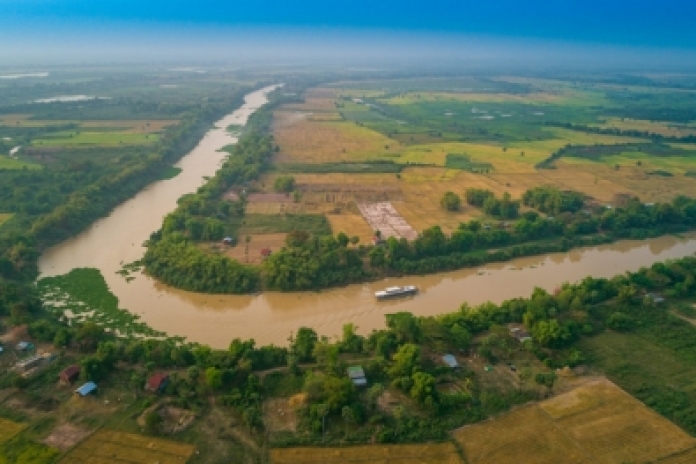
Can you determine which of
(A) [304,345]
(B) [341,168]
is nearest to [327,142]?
(B) [341,168]

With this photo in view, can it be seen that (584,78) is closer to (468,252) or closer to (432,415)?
(468,252)

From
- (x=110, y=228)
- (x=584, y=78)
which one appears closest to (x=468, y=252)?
(x=110, y=228)

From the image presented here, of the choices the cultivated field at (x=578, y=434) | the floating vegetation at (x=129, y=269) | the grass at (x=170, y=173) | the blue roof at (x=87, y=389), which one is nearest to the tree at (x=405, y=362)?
the cultivated field at (x=578, y=434)

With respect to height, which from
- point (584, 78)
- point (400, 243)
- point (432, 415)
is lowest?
point (432, 415)

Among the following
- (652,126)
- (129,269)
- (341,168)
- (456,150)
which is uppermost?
(652,126)

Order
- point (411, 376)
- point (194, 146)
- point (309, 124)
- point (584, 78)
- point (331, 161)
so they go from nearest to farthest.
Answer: point (411, 376)
point (331, 161)
point (194, 146)
point (309, 124)
point (584, 78)

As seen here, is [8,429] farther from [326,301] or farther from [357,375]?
[326,301]
